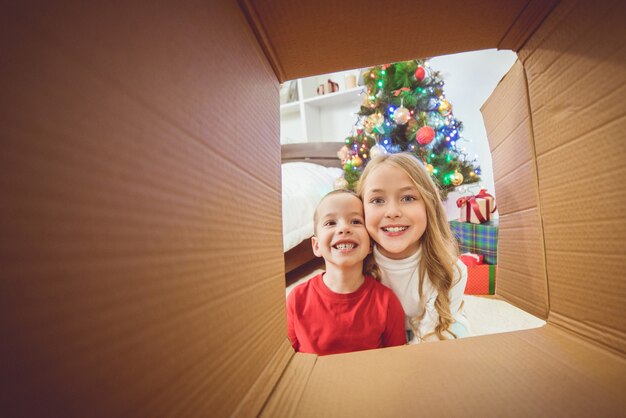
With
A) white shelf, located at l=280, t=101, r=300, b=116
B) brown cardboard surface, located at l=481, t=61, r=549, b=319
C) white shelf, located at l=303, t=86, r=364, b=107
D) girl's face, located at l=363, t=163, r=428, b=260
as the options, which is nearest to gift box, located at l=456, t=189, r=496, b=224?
girl's face, located at l=363, t=163, r=428, b=260

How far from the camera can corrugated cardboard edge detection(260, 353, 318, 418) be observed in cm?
28

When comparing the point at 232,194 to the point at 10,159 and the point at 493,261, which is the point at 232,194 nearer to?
the point at 10,159

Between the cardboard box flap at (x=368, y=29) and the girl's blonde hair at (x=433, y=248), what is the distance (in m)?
0.36

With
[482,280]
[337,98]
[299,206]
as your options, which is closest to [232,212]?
[299,206]

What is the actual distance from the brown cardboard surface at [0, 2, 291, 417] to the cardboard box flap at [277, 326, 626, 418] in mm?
85

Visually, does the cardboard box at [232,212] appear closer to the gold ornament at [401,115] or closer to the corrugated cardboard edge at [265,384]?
the corrugated cardboard edge at [265,384]

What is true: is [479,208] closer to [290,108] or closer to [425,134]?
[425,134]

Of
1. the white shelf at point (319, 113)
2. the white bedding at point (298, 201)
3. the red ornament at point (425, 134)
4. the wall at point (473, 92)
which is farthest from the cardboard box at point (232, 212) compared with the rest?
the white shelf at point (319, 113)

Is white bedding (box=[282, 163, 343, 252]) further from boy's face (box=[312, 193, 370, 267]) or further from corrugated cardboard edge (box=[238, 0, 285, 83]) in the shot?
corrugated cardboard edge (box=[238, 0, 285, 83])

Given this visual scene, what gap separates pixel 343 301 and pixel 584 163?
54 cm

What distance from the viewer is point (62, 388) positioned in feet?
0.41

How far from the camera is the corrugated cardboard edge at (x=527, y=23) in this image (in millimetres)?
376

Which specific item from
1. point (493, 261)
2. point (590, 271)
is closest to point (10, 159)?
point (590, 271)

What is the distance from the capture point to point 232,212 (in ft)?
1.00
